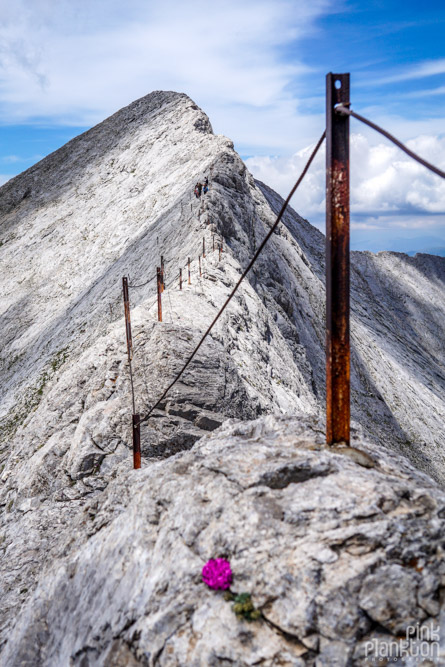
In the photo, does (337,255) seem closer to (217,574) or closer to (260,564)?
(260,564)

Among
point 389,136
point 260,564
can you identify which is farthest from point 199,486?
point 389,136

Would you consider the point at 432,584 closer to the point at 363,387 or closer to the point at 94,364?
the point at 94,364

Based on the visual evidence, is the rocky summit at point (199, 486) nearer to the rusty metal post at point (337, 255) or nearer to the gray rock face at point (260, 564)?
the gray rock face at point (260, 564)

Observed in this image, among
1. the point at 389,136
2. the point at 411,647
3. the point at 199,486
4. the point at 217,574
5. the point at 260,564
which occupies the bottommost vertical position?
the point at 411,647

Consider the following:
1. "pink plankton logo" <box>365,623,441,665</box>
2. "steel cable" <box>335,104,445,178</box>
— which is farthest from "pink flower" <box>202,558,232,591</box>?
"steel cable" <box>335,104,445,178</box>

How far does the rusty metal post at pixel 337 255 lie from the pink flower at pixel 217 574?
2.51 metres

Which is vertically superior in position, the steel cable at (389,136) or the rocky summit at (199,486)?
the steel cable at (389,136)

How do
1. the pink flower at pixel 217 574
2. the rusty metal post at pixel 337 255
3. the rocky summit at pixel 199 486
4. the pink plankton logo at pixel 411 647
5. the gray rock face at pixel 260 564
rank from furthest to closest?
the rusty metal post at pixel 337 255 < the pink flower at pixel 217 574 < the rocky summit at pixel 199 486 < the gray rock face at pixel 260 564 < the pink plankton logo at pixel 411 647

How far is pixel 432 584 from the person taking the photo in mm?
5148

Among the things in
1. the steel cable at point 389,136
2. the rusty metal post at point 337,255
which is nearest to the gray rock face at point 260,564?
the rusty metal post at point 337,255

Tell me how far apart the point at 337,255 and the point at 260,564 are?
4.32 m

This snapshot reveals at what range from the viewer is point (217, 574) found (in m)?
5.59

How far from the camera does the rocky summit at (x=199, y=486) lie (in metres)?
5.18

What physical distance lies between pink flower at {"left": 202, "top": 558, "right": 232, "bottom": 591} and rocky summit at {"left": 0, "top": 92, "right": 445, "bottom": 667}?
14cm
